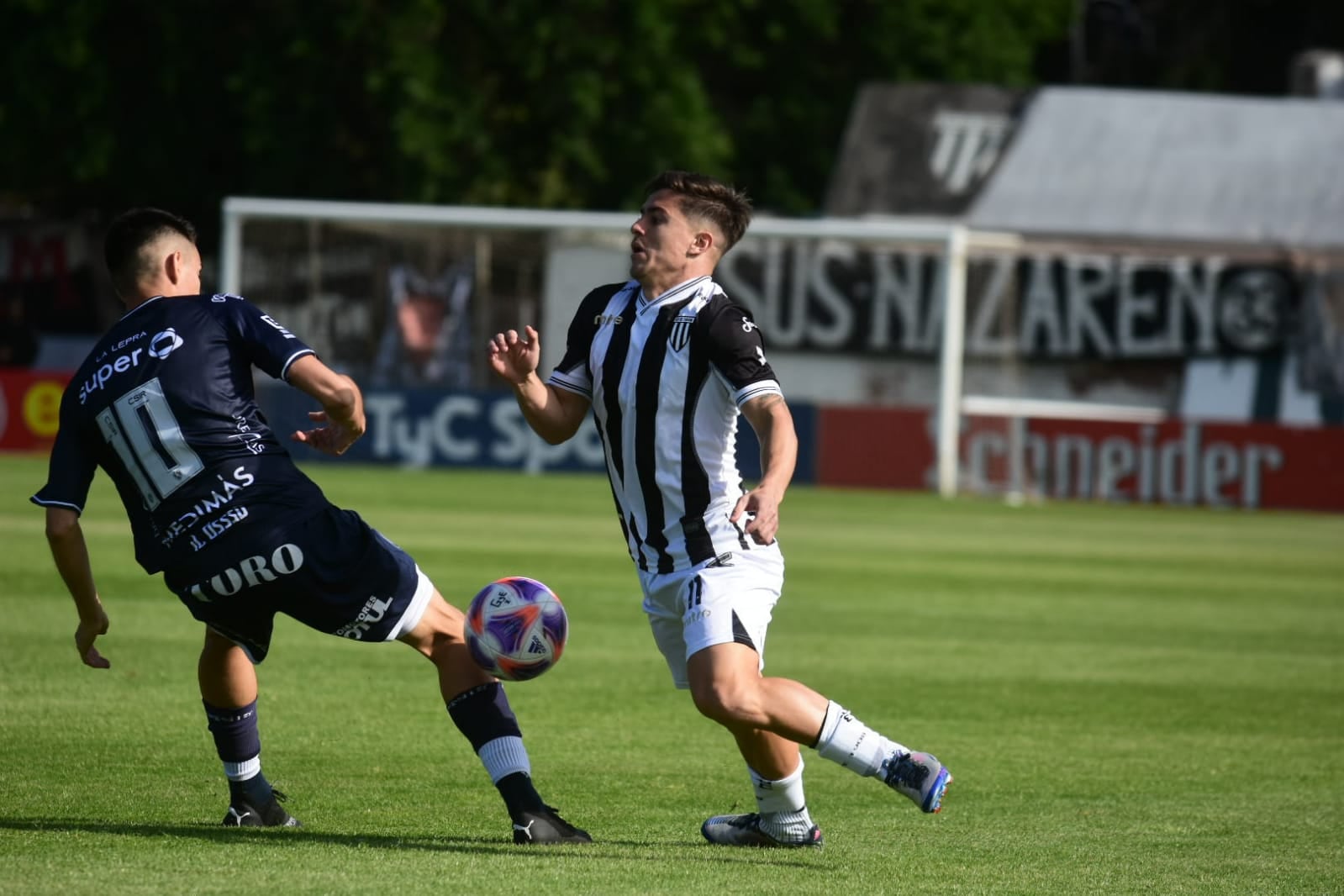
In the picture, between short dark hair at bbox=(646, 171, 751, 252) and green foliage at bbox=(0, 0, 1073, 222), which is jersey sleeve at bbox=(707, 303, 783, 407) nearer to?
short dark hair at bbox=(646, 171, 751, 252)

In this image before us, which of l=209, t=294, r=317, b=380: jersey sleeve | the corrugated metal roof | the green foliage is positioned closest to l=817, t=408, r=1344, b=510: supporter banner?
the corrugated metal roof

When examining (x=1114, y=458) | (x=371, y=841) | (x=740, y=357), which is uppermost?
(x=740, y=357)

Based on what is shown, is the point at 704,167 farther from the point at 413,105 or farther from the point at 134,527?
the point at 134,527

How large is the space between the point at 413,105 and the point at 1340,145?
51.6 feet

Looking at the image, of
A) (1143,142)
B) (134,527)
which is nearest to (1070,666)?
(134,527)


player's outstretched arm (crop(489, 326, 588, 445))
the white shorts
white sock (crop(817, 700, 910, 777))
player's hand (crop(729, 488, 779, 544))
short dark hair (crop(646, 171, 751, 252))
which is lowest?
white sock (crop(817, 700, 910, 777))

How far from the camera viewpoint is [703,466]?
20.1 feet

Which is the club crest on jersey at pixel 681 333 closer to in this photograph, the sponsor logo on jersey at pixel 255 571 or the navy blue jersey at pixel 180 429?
the navy blue jersey at pixel 180 429

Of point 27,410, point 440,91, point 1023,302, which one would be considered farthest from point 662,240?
point 440,91

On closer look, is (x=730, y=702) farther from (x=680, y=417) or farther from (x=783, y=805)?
(x=680, y=417)

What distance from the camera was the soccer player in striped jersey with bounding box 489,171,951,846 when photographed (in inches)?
232

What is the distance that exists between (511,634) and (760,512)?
99 centimetres

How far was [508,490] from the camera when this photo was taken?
24.0m

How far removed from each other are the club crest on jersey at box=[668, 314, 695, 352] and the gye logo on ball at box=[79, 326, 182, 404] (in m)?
1.54
